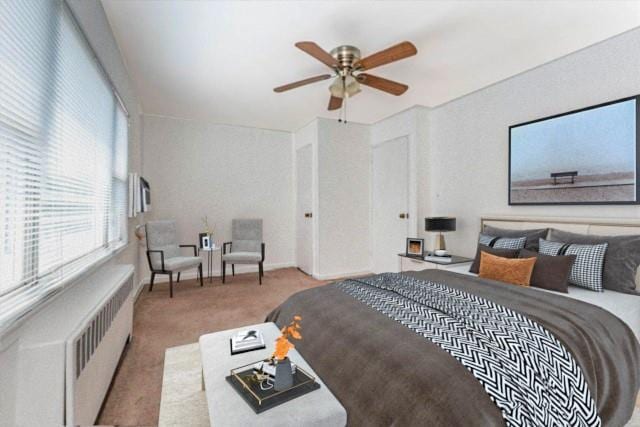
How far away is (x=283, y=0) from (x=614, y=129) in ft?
9.28

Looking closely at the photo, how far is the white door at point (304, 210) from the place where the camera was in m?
5.16

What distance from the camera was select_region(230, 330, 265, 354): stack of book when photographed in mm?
1616

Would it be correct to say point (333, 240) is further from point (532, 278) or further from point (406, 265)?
point (532, 278)

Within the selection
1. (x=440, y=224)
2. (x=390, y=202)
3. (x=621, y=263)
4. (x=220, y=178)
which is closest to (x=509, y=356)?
(x=621, y=263)

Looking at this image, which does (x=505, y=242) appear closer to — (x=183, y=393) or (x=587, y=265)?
(x=587, y=265)

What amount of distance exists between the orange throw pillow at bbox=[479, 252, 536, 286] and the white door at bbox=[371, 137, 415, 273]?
194 cm

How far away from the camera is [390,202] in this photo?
4.80 metres

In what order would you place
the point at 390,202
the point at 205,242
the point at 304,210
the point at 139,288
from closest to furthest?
the point at 139,288 < the point at 205,242 < the point at 390,202 < the point at 304,210

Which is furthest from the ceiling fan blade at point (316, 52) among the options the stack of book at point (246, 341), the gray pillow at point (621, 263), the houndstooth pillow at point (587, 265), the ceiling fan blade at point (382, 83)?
the gray pillow at point (621, 263)

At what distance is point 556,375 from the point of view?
1300mm

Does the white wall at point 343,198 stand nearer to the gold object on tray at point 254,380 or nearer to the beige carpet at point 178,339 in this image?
the beige carpet at point 178,339

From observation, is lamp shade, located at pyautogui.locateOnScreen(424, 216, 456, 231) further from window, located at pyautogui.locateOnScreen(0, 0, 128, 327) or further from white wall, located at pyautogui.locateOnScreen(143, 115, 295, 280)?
window, located at pyautogui.locateOnScreen(0, 0, 128, 327)

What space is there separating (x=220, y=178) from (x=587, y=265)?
4955mm

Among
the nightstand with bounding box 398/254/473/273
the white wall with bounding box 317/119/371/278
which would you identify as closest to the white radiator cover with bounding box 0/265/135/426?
the nightstand with bounding box 398/254/473/273
